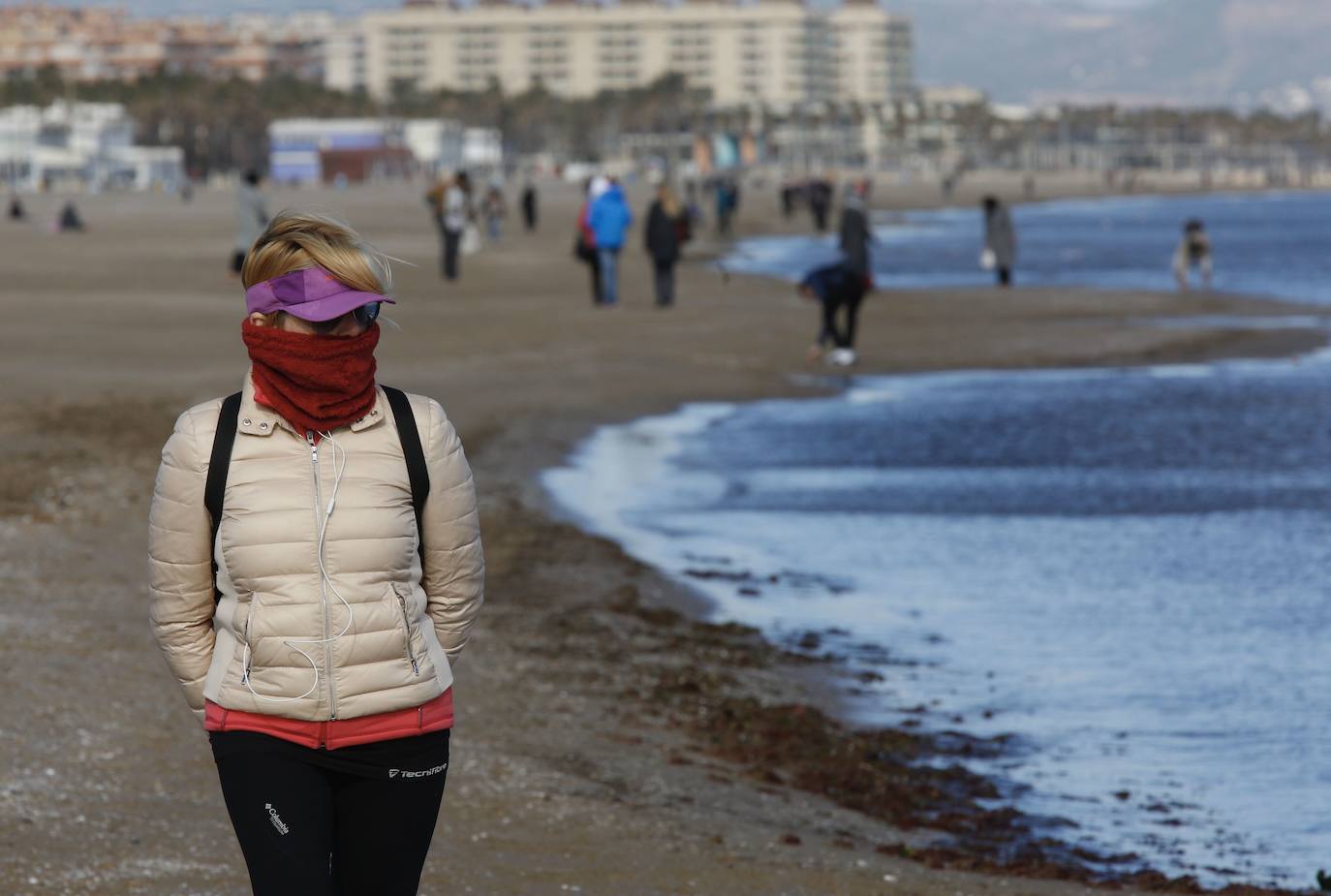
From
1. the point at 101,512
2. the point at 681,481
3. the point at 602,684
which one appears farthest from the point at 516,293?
the point at 602,684

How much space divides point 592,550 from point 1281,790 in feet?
15.5

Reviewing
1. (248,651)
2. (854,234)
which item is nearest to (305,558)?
(248,651)

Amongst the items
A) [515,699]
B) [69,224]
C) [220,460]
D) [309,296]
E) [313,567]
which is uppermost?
[309,296]

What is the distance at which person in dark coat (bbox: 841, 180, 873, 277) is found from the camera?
62.9ft

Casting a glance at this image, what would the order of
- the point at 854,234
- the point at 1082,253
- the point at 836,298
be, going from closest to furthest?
1. the point at 854,234
2. the point at 836,298
3. the point at 1082,253

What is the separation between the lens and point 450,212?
29.9 m

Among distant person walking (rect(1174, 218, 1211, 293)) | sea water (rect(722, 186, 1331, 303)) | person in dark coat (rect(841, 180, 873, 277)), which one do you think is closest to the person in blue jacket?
sea water (rect(722, 186, 1331, 303))

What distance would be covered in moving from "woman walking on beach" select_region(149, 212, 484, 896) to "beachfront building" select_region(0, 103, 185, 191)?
376 ft

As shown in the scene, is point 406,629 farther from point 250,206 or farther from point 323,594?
point 250,206

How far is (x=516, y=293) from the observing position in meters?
28.6

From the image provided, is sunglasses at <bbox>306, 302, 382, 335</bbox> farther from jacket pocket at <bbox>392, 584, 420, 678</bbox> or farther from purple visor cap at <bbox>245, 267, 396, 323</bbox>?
jacket pocket at <bbox>392, 584, 420, 678</bbox>

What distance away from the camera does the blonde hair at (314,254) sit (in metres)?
3.35

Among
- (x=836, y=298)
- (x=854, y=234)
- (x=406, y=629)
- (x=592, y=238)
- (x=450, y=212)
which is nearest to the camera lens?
(x=406, y=629)

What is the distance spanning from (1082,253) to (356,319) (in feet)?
182
